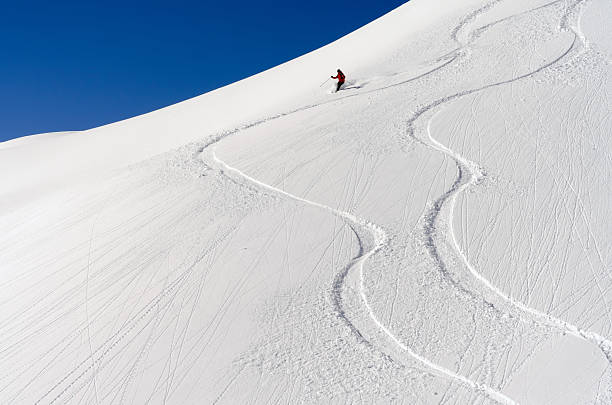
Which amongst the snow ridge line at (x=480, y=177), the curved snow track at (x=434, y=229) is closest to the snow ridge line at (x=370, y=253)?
the curved snow track at (x=434, y=229)

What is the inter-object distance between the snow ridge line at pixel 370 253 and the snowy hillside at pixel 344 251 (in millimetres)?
44

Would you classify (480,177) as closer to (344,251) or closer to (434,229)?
(434,229)

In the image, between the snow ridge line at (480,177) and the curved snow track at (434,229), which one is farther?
the snow ridge line at (480,177)

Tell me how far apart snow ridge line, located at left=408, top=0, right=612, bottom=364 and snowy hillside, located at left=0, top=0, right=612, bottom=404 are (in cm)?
7

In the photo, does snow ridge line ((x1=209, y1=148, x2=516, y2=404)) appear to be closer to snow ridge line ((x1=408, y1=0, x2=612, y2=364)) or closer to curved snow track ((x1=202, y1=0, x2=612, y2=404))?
curved snow track ((x1=202, y1=0, x2=612, y2=404))

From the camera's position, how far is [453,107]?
20969 millimetres

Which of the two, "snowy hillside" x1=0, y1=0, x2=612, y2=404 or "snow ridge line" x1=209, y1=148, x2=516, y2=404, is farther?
"snowy hillside" x1=0, y1=0, x2=612, y2=404

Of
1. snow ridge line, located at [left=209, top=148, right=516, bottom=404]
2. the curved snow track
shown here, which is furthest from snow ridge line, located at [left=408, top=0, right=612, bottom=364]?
snow ridge line, located at [left=209, top=148, right=516, bottom=404]

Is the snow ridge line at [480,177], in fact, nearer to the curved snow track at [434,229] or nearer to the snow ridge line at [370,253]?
the curved snow track at [434,229]

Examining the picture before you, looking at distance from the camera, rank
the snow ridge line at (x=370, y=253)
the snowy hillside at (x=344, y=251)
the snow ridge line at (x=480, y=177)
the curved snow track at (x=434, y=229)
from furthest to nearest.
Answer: the snow ridge line at (x=480, y=177) < the curved snow track at (x=434, y=229) < the snowy hillside at (x=344, y=251) < the snow ridge line at (x=370, y=253)

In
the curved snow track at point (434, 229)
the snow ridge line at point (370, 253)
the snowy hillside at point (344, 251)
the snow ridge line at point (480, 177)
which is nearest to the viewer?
the snow ridge line at point (370, 253)

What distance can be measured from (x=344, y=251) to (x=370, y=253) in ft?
1.71

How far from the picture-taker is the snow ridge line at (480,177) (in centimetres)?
1109

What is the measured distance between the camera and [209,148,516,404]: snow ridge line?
10125 millimetres
